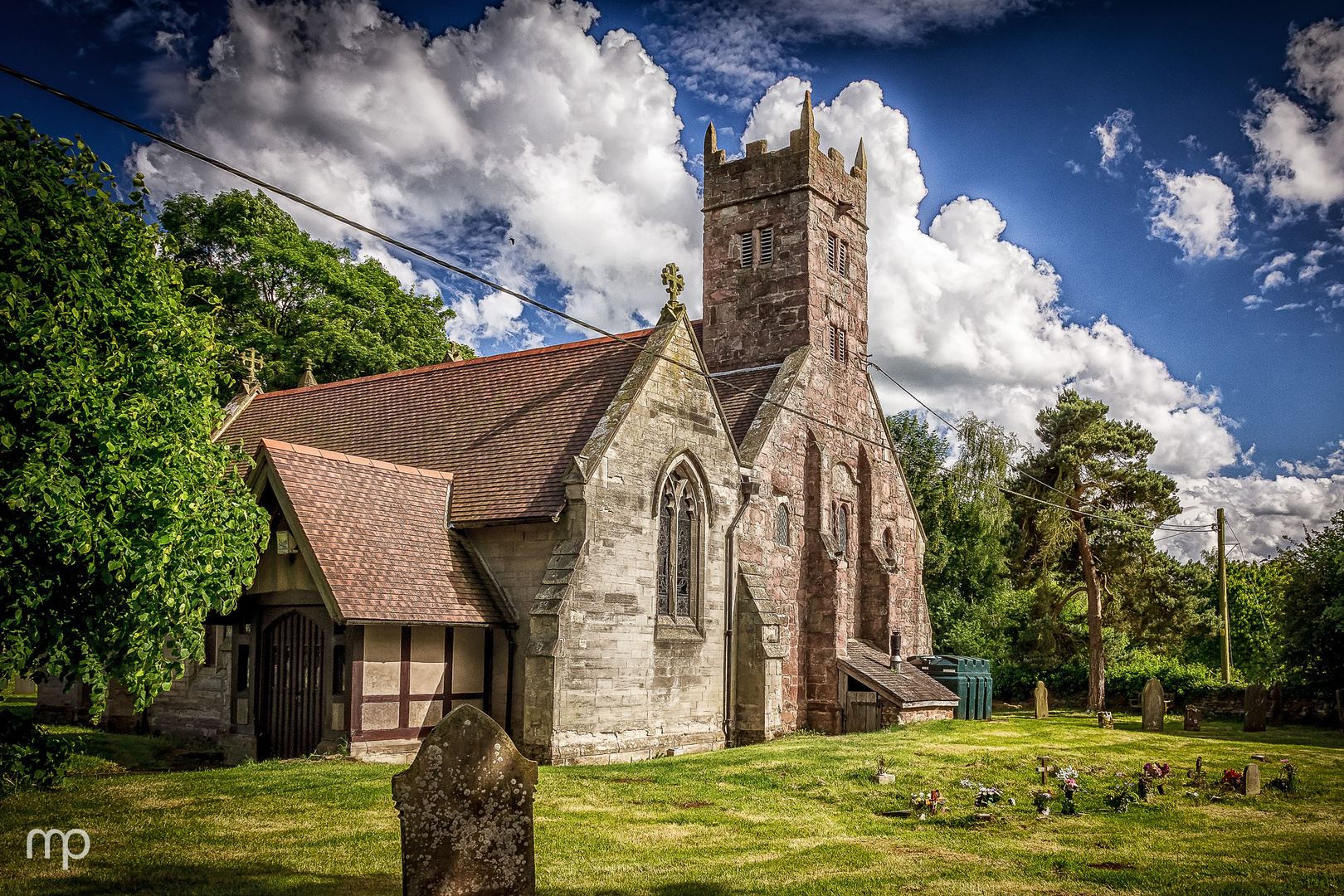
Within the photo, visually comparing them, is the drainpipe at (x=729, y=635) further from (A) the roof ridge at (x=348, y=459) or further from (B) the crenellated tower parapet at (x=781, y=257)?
(B) the crenellated tower parapet at (x=781, y=257)

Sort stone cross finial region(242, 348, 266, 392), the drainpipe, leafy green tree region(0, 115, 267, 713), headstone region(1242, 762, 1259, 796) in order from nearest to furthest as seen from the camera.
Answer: leafy green tree region(0, 115, 267, 713)
headstone region(1242, 762, 1259, 796)
the drainpipe
stone cross finial region(242, 348, 266, 392)

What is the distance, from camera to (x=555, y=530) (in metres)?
21.0

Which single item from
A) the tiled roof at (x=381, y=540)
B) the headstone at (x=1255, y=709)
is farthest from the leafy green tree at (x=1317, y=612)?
the tiled roof at (x=381, y=540)

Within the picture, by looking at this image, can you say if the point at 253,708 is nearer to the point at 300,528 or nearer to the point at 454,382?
the point at 300,528

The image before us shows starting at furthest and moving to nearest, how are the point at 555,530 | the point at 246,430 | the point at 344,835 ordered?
the point at 246,430 → the point at 555,530 → the point at 344,835

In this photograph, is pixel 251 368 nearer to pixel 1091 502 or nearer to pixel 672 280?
pixel 672 280

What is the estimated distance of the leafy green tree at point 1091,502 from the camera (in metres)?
39.2

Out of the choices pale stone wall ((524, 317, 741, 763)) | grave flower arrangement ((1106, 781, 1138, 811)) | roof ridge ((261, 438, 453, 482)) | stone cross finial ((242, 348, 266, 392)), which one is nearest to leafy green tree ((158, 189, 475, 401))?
stone cross finial ((242, 348, 266, 392))

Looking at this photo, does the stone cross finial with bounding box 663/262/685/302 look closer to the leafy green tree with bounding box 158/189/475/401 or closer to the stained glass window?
the stained glass window

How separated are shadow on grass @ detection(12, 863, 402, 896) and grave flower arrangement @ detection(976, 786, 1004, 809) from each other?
8.89 metres

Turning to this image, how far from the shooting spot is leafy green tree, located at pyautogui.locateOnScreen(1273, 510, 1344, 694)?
2894 cm

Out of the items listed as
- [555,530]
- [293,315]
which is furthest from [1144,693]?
[293,315]

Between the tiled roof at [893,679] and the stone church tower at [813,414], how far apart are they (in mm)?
186

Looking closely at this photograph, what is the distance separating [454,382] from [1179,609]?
30.3 m
